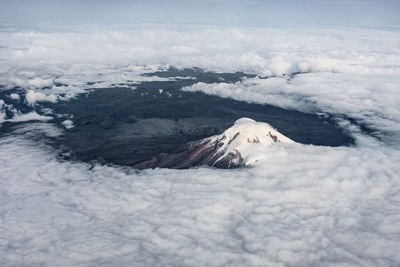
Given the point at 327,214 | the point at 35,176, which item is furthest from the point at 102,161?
the point at 327,214

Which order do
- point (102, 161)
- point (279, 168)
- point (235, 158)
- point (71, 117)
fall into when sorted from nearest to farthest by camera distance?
point (279, 168), point (235, 158), point (102, 161), point (71, 117)

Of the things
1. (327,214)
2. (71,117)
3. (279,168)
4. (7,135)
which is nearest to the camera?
(327,214)

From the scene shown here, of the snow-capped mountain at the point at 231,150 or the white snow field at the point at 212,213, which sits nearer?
the white snow field at the point at 212,213

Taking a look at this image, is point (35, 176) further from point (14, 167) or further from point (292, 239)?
point (292, 239)

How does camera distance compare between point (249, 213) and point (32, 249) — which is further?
point (249, 213)

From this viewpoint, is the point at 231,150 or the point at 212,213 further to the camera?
the point at 231,150

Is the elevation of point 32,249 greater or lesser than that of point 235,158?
lesser

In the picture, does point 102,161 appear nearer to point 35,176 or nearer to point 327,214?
point 35,176

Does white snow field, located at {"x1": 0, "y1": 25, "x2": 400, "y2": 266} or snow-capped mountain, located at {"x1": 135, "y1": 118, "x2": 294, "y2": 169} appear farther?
snow-capped mountain, located at {"x1": 135, "y1": 118, "x2": 294, "y2": 169}
